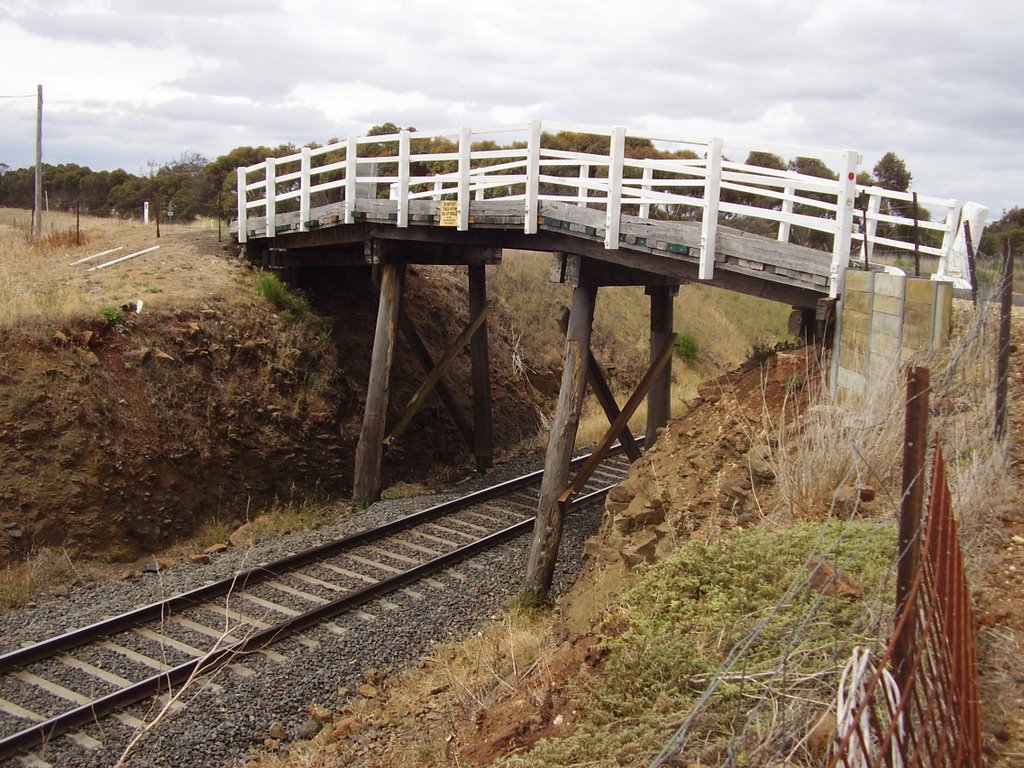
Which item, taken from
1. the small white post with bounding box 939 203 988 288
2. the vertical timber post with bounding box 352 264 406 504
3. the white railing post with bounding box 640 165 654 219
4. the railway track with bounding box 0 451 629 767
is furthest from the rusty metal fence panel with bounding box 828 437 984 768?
the vertical timber post with bounding box 352 264 406 504

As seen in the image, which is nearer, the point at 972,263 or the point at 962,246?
the point at 972,263

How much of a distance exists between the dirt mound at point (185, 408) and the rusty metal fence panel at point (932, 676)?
8531mm

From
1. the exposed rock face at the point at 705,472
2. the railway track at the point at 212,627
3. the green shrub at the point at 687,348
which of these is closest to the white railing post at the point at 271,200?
the railway track at the point at 212,627

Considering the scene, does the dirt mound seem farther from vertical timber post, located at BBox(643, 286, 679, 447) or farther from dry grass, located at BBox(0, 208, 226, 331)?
vertical timber post, located at BBox(643, 286, 679, 447)

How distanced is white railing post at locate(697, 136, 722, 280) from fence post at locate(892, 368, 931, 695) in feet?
15.9

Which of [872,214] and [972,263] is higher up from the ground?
[872,214]

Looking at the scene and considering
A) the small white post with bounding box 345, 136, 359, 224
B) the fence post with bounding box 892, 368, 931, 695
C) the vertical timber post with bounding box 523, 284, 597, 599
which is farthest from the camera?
the small white post with bounding box 345, 136, 359, 224

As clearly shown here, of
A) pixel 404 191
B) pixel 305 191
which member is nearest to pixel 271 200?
pixel 305 191

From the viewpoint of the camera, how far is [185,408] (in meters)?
11.0

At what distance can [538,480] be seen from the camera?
41.0 feet

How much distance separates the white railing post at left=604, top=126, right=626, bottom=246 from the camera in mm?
8031

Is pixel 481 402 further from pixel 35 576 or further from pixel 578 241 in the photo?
pixel 35 576

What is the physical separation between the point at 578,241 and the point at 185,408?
543 centimetres

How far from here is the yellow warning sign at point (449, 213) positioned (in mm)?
10172
